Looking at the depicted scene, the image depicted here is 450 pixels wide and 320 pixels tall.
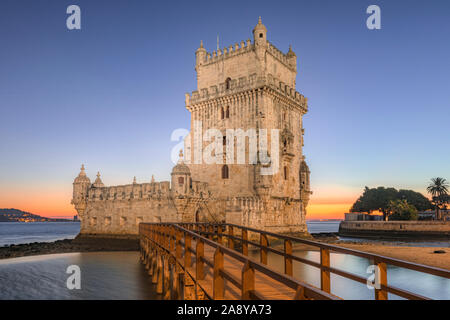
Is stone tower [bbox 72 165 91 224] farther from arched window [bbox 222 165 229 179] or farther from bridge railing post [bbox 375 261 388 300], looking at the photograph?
bridge railing post [bbox 375 261 388 300]

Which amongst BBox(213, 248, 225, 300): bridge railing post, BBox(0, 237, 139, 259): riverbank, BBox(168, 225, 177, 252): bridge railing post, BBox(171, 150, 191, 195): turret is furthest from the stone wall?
BBox(213, 248, 225, 300): bridge railing post

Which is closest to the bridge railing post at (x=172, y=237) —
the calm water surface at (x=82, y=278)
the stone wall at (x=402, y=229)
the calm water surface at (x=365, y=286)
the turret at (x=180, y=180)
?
the calm water surface at (x=82, y=278)

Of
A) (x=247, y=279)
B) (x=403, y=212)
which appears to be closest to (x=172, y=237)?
(x=247, y=279)

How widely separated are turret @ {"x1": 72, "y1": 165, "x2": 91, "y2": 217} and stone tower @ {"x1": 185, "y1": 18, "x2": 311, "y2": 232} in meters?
11.7

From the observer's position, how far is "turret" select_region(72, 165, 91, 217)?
35.2 metres

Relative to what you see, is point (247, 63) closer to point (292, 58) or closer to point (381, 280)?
point (292, 58)

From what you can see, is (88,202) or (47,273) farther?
(88,202)

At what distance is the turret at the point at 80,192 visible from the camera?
116 feet

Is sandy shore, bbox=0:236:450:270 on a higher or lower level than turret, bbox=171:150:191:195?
lower
